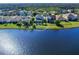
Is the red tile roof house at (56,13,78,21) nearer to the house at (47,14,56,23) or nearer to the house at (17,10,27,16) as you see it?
the house at (47,14,56,23)

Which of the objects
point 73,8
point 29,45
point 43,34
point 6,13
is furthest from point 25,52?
point 73,8

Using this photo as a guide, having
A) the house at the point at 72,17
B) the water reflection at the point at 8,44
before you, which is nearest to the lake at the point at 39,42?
the water reflection at the point at 8,44

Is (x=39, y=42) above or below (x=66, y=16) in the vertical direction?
below

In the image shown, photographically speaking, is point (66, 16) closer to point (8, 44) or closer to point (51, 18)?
point (51, 18)

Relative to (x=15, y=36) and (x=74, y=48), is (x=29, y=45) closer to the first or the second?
(x=15, y=36)

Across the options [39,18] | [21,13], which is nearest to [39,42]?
[39,18]

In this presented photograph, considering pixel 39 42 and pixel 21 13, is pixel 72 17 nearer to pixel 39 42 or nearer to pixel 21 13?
pixel 39 42

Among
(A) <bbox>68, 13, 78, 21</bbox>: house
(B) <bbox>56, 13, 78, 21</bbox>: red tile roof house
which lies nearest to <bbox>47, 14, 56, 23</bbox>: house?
(B) <bbox>56, 13, 78, 21</bbox>: red tile roof house

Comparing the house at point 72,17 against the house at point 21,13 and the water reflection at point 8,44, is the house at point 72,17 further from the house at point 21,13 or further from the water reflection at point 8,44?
the water reflection at point 8,44
